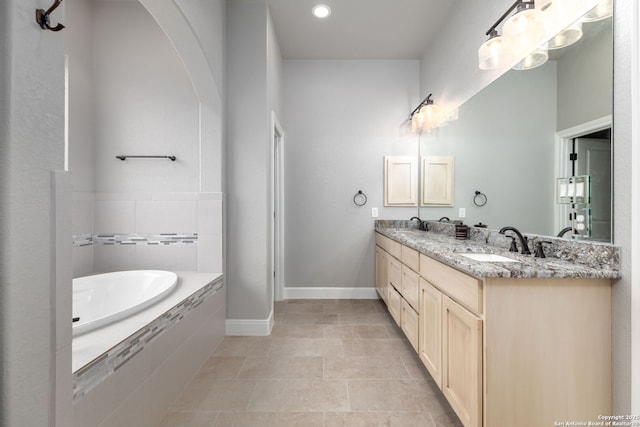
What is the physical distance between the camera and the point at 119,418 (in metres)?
1.21

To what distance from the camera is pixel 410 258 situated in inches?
83.8

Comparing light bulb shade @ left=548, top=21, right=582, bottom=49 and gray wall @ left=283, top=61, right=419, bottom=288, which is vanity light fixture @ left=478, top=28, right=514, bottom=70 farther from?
gray wall @ left=283, top=61, right=419, bottom=288

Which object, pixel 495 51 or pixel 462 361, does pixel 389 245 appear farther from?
pixel 495 51

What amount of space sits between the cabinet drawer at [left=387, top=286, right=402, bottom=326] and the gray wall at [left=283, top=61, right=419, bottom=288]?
2.49ft

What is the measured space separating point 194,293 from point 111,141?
1.65 meters

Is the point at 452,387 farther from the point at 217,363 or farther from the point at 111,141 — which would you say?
the point at 111,141

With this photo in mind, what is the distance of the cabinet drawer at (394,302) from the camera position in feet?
7.97

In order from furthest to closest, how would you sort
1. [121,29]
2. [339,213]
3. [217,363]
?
[339,213] → [121,29] → [217,363]

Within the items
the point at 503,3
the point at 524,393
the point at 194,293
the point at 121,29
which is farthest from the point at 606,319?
the point at 121,29

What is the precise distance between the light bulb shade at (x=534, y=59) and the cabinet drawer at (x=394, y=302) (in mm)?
1787

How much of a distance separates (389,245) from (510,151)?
129cm

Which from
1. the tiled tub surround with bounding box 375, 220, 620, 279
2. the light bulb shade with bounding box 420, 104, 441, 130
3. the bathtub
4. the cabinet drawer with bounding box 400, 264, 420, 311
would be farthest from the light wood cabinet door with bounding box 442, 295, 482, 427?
the light bulb shade with bounding box 420, 104, 441, 130

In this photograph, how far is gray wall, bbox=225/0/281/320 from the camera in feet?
8.24

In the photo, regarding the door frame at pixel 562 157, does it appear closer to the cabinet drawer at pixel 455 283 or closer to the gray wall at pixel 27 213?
the cabinet drawer at pixel 455 283
